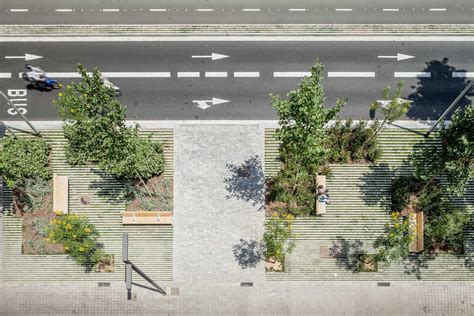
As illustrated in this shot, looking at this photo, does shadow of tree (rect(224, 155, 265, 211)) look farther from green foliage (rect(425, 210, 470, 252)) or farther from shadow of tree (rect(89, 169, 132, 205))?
green foliage (rect(425, 210, 470, 252))

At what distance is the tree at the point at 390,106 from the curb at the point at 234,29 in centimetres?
460

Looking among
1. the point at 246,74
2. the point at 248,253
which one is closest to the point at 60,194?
the point at 248,253

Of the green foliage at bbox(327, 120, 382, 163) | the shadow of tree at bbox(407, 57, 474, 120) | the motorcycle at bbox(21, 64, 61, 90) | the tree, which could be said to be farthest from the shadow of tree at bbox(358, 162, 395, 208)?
the motorcycle at bbox(21, 64, 61, 90)

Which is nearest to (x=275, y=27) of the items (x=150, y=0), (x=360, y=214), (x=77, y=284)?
(x=150, y=0)

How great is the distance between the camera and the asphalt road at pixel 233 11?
91.9ft

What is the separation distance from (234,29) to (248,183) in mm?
10846

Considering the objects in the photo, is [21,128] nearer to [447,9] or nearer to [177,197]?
[177,197]

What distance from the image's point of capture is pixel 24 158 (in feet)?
84.7

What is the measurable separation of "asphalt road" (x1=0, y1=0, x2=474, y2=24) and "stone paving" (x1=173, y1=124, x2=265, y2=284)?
26.6 feet

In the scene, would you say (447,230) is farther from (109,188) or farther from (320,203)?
(109,188)

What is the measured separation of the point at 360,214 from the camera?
2658 cm

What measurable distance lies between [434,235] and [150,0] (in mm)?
25073

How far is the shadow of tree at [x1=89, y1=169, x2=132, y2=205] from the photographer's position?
26.8 m

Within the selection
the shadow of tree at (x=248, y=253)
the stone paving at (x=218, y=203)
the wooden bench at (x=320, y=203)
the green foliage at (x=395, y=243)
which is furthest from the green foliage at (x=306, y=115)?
the shadow of tree at (x=248, y=253)
